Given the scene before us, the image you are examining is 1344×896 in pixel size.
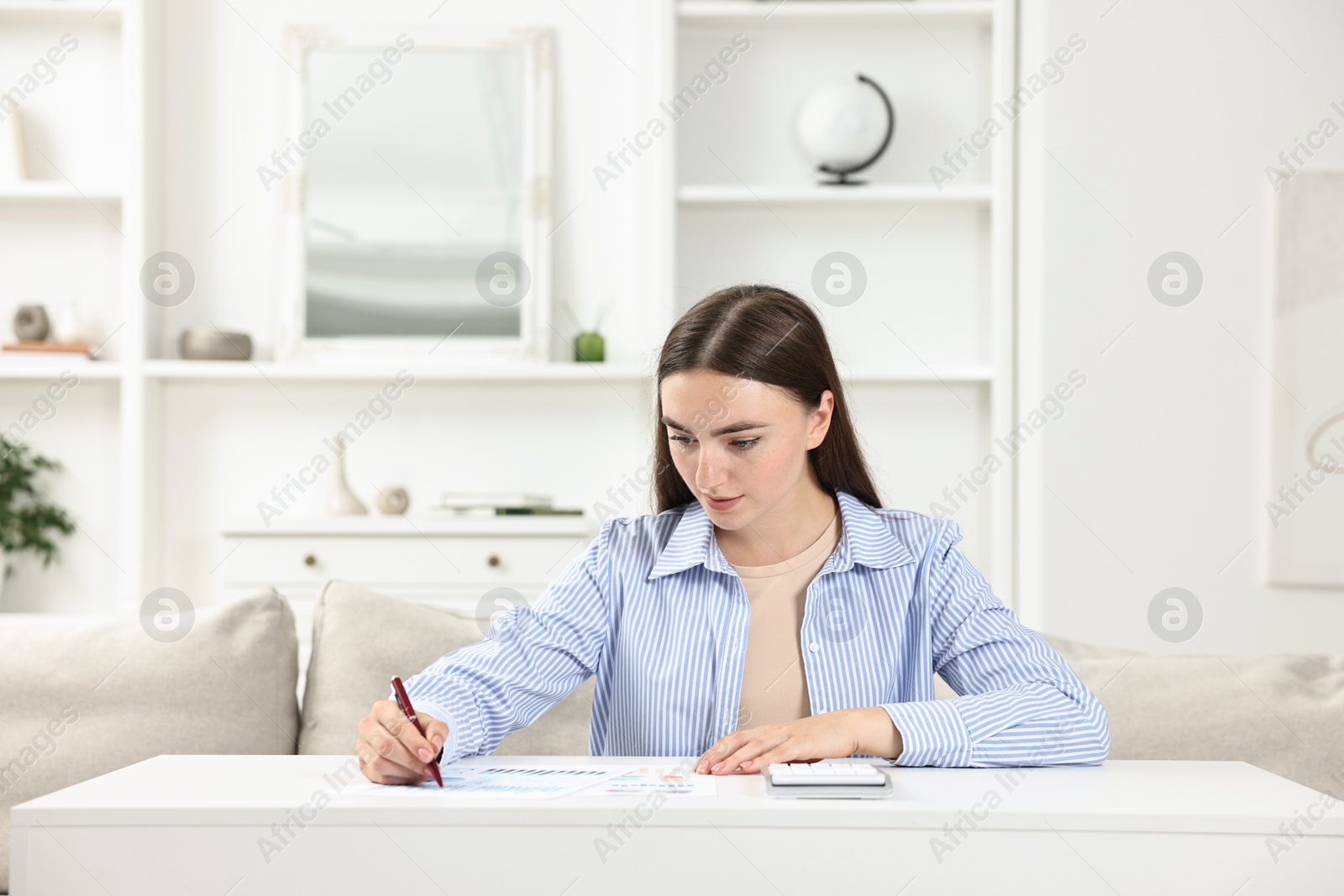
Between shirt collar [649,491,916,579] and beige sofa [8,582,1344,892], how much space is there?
11.1 inches

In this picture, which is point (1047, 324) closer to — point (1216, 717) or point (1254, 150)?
point (1254, 150)

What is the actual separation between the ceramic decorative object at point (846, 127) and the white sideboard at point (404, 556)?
1.35m

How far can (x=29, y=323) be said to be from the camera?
3.35 m

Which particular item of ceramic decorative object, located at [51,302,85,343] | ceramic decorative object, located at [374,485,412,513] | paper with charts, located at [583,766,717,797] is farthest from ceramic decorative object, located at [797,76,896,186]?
paper with charts, located at [583,766,717,797]

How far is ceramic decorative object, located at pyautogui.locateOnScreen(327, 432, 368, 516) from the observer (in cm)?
330

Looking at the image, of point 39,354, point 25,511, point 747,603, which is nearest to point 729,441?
point 747,603

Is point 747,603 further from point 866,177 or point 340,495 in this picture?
point 866,177

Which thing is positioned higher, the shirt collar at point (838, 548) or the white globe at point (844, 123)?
the white globe at point (844, 123)

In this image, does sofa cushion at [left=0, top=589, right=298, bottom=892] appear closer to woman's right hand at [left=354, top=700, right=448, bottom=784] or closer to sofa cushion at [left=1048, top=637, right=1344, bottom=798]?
woman's right hand at [left=354, top=700, right=448, bottom=784]

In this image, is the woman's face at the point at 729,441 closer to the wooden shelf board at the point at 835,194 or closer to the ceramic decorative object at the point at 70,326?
the wooden shelf board at the point at 835,194

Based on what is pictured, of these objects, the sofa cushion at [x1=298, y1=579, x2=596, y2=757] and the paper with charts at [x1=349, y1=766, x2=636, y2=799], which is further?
the sofa cushion at [x1=298, y1=579, x2=596, y2=757]

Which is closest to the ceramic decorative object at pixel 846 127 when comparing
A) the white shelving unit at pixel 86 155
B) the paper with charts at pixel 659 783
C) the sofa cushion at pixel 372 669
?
the white shelving unit at pixel 86 155

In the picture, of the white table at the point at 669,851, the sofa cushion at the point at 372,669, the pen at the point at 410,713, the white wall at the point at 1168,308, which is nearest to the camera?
the white table at the point at 669,851

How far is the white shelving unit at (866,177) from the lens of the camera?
136 inches
